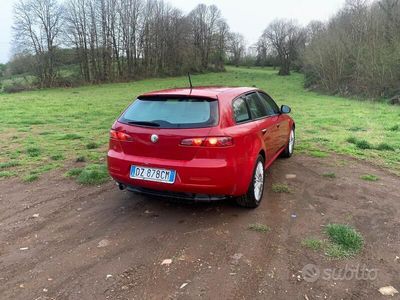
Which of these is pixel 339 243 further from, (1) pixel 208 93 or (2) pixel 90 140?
(2) pixel 90 140

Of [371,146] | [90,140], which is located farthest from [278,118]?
[90,140]

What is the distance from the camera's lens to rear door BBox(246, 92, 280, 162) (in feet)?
17.0

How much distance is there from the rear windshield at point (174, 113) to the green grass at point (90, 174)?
65.7 inches

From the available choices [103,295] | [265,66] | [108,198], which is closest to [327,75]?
[108,198]

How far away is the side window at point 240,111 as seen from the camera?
15.0ft

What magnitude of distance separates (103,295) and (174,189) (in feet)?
4.69

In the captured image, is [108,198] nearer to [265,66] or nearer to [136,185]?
[136,185]

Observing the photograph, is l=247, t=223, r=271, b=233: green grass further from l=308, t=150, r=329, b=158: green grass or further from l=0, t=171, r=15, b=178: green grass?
l=0, t=171, r=15, b=178: green grass

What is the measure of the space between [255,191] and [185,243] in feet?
4.11

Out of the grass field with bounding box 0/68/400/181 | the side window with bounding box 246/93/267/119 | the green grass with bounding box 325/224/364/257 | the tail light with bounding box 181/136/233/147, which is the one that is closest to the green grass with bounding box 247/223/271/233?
the green grass with bounding box 325/224/364/257

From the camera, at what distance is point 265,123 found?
17.5 feet

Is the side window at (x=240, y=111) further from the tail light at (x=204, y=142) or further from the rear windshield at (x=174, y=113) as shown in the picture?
the tail light at (x=204, y=142)

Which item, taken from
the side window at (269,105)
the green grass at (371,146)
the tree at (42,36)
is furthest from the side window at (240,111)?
the tree at (42,36)

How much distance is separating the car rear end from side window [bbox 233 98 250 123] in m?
0.35
